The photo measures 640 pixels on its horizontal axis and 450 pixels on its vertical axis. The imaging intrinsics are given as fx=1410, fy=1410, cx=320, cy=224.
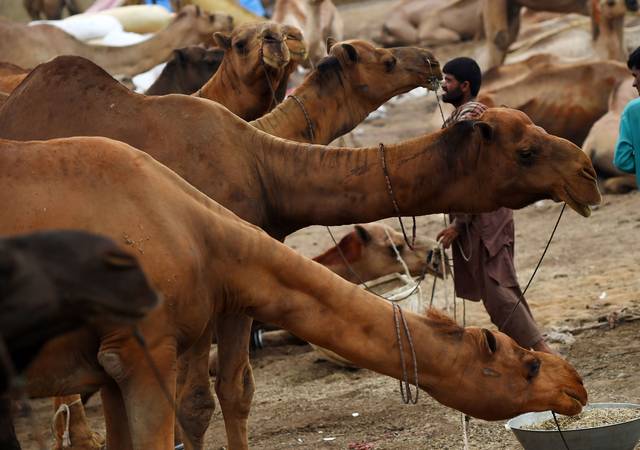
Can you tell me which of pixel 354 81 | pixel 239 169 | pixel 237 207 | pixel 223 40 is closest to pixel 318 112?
pixel 354 81

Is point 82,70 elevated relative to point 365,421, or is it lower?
elevated

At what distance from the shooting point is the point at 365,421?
8.43 m

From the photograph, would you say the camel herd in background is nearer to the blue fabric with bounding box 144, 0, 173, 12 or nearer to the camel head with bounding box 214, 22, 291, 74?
the camel head with bounding box 214, 22, 291, 74

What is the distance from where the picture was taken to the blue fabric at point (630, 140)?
8180 millimetres

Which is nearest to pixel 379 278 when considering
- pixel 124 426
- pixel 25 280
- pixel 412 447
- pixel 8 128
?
pixel 412 447

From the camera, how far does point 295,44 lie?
10.4 metres

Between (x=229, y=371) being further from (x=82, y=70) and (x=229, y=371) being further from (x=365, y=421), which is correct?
(x=82, y=70)

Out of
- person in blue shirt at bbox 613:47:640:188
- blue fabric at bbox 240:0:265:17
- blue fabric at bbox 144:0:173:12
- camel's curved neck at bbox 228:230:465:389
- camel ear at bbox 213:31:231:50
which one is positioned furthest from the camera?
blue fabric at bbox 144:0:173:12

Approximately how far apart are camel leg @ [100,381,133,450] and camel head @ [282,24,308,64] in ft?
14.8

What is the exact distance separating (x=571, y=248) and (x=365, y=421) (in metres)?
4.82

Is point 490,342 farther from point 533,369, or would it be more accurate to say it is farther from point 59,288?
point 59,288

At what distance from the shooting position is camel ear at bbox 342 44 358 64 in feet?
30.7

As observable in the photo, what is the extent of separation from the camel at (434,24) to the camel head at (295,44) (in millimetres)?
14315

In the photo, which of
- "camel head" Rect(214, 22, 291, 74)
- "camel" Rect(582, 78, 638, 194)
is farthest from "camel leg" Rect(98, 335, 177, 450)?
"camel" Rect(582, 78, 638, 194)
